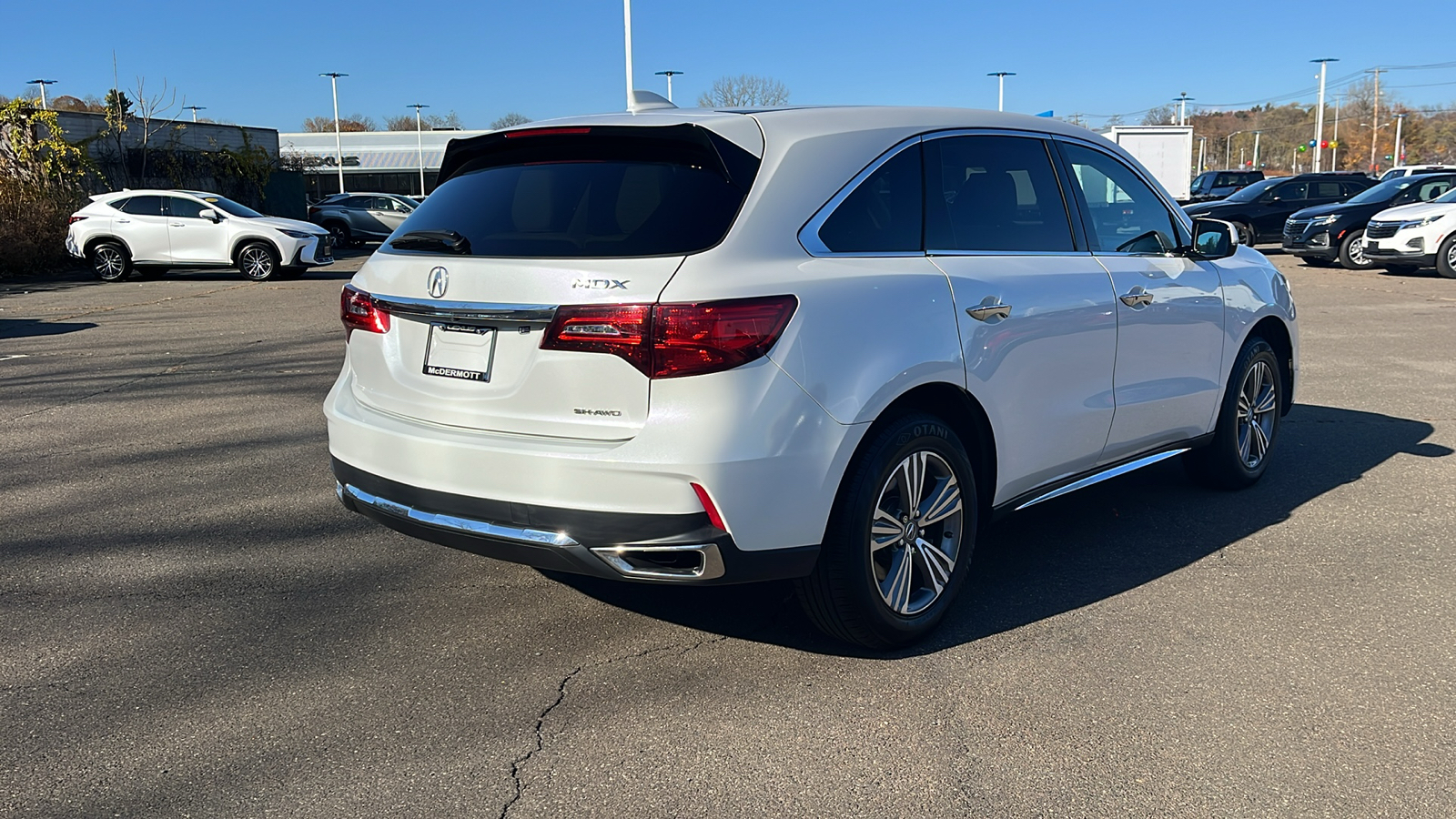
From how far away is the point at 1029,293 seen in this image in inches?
160

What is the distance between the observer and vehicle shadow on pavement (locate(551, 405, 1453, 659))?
4.04 m

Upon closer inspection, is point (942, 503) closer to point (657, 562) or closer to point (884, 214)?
point (884, 214)

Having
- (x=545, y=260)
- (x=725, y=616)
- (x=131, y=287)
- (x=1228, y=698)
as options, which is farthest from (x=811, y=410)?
(x=131, y=287)

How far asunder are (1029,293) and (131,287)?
62.0ft

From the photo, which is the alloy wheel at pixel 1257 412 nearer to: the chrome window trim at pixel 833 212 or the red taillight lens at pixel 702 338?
the chrome window trim at pixel 833 212

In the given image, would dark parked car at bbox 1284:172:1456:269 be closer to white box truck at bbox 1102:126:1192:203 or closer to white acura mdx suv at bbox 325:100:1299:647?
white box truck at bbox 1102:126:1192:203

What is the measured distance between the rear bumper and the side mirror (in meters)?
2.82

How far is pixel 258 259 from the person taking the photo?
803 inches

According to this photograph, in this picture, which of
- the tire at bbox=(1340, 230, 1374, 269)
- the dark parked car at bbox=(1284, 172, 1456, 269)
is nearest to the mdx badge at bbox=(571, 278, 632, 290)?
the dark parked car at bbox=(1284, 172, 1456, 269)

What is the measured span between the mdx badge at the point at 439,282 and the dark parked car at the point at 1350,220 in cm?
2037

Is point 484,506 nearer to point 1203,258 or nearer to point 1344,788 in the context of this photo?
point 1344,788

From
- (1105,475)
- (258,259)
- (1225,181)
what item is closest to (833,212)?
(1105,475)

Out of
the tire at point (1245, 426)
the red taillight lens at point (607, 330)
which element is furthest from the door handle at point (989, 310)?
the tire at point (1245, 426)

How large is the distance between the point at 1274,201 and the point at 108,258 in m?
24.2
